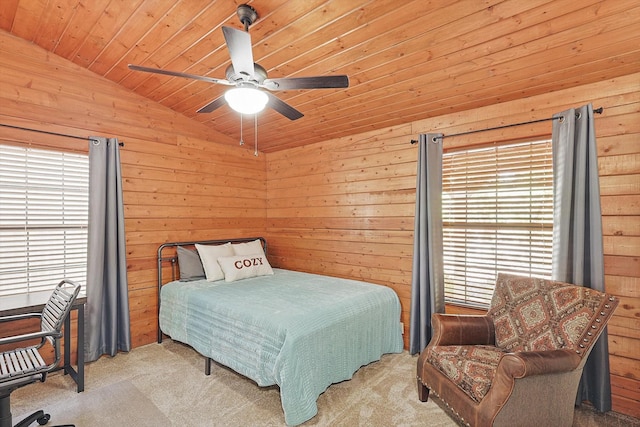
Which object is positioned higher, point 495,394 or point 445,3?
point 445,3

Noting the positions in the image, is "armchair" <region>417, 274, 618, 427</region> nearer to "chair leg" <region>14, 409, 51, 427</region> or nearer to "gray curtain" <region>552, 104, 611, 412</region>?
"gray curtain" <region>552, 104, 611, 412</region>

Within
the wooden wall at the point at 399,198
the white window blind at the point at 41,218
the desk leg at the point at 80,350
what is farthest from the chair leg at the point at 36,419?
the wooden wall at the point at 399,198

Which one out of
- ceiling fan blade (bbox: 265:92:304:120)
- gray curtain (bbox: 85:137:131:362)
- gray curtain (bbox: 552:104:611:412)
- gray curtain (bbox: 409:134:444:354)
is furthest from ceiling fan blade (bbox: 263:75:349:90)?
gray curtain (bbox: 85:137:131:362)

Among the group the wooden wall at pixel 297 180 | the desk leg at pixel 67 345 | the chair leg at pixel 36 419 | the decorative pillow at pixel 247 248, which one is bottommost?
the chair leg at pixel 36 419

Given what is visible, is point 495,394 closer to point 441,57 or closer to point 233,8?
point 441,57

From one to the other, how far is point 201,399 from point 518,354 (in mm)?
2171

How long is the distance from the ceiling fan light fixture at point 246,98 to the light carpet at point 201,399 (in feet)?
6.73

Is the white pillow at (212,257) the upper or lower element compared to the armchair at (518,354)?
upper

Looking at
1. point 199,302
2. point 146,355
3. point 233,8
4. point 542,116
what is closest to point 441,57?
point 542,116

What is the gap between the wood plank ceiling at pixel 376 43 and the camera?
6.35 feet

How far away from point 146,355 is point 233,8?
10.4 feet

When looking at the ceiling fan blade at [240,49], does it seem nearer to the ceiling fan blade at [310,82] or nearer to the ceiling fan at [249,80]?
the ceiling fan at [249,80]

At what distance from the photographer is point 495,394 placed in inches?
70.2

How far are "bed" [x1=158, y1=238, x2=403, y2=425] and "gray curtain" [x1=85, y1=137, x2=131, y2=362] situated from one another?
40 cm
